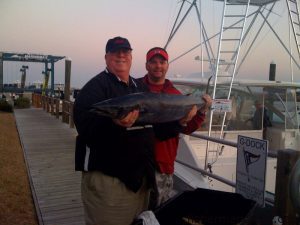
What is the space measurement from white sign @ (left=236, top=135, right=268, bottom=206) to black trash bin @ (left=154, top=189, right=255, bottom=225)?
0.57 metres

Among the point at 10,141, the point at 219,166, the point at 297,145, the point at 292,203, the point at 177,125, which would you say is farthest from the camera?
the point at 10,141

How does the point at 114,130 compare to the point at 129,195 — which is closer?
the point at 114,130

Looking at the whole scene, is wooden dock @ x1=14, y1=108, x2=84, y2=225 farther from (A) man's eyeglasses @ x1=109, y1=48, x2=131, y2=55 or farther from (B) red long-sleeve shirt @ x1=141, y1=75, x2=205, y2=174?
(A) man's eyeglasses @ x1=109, y1=48, x2=131, y2=55

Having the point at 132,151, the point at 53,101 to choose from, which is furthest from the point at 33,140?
the point at 132,151

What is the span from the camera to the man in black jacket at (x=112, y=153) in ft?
8.50

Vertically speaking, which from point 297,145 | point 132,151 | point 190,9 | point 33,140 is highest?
point 190,9

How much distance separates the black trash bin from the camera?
2.51m

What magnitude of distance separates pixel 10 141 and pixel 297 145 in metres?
8.48

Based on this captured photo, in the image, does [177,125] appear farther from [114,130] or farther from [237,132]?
[237,132]

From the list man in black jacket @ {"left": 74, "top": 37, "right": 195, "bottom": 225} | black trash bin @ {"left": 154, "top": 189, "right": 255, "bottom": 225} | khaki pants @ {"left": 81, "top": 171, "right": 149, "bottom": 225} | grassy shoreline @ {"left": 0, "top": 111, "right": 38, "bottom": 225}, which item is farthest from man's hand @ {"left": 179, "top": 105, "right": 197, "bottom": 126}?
grassy shoreline @ {"left": 0, "top": 111, "right": 38, "bottom": 225}

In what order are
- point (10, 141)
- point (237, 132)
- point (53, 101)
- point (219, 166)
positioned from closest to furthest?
point (219, 166)
point (237, 132)
point (10, 141)
point (53, 101)

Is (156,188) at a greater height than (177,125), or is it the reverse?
(177,125)

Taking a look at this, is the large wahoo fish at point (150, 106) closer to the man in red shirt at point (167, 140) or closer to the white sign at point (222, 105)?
the man in red shirt at point (167, 140)

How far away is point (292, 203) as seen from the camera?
274cm
